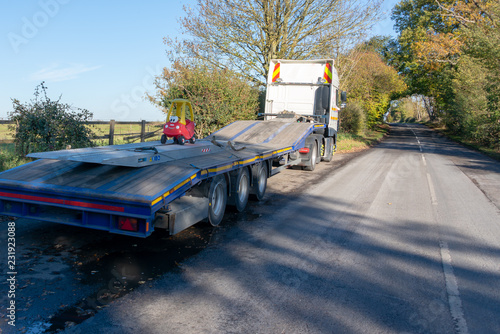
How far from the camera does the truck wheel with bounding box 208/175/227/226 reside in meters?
6.41

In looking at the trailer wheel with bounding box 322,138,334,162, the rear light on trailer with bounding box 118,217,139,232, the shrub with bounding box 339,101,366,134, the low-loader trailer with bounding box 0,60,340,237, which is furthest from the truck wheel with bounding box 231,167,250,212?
the shrub with bounding box 339,101,366,134

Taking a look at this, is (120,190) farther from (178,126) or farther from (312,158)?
(312,158)

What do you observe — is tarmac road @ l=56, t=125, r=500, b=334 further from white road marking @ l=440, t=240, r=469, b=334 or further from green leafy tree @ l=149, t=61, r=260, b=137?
green leafy tree @ l=149, t=61, r=260, b=137

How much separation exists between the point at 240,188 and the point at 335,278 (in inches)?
131

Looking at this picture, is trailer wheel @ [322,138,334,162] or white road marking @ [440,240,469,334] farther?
trailer wheel @ [322,138,334,162]

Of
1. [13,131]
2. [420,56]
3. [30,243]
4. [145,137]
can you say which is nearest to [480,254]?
[30,243]

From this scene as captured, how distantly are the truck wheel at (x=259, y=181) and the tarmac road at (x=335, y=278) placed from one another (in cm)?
64

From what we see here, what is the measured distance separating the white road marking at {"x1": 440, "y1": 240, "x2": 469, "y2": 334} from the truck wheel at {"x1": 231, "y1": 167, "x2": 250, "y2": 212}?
3512 millimetres

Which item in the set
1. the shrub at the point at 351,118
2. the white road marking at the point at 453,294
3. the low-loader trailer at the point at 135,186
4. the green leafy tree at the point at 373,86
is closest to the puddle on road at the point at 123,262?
the low-loader trailer at the point at 135,186

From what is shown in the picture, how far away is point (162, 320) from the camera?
147 inches

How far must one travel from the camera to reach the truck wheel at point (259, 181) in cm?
852

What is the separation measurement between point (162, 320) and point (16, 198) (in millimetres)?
2946

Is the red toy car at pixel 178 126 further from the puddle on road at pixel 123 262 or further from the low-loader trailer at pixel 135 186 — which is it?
the puddle on road at pixel 123 262

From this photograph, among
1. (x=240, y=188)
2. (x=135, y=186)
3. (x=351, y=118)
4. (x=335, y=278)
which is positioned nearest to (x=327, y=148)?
(x=240, y=188)
